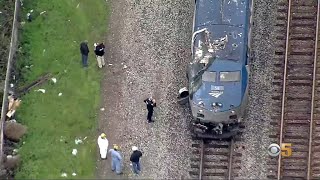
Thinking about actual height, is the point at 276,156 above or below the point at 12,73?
below

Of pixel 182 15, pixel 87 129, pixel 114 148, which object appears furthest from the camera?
pixel 182 15

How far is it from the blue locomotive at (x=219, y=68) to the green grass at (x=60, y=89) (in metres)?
3.17

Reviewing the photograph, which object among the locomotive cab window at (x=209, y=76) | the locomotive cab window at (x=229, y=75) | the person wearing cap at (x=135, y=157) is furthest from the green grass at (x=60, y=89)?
the locomotive cab window at (x=229, y=75)

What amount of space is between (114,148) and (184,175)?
2266 mm

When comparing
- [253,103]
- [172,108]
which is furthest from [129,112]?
[253,103]

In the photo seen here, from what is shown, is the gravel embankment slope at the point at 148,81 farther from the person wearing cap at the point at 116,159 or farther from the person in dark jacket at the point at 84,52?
the person in dark jacket at the point at 84,52

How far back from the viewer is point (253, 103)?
27.9 metres

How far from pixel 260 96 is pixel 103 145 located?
524cm

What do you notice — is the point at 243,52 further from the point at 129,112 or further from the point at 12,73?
the point at 12,73

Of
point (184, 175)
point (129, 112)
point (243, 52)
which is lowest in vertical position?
point (184, 175)

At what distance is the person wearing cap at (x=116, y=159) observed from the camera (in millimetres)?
25923

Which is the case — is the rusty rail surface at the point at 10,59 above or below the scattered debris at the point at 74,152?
above
